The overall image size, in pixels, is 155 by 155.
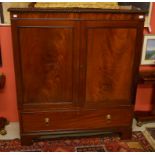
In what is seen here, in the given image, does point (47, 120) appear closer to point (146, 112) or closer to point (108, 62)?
point (108, 62)

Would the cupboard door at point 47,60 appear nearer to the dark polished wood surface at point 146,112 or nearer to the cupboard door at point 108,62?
the cupboard door at point 108,62

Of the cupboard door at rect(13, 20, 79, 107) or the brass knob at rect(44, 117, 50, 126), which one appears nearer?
the cupboard door at rect(13, 20, 79, 107)

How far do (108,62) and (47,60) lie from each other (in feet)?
1.93

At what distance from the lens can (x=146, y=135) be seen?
2.73 meters

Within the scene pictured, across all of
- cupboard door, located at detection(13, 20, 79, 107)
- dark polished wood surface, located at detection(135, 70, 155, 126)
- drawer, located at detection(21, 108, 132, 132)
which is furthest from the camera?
dark polished wood surface, located at detection(135, 70, 155, 126)

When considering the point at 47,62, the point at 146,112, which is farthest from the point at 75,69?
the point at 146,112

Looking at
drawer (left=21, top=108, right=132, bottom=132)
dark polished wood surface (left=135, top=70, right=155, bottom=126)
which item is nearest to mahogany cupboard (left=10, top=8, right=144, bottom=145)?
drawer (left=21, top=108, right=132, bottom=132)

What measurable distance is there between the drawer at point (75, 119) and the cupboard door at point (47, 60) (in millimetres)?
149

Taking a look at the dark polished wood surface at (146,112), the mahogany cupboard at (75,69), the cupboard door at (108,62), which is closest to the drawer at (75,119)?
the mahogany cupboard at (75,69)

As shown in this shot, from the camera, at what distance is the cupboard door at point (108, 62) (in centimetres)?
215

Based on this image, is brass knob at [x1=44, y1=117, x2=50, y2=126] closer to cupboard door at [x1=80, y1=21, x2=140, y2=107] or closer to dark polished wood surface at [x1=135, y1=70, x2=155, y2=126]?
cupboard door at [x1=80, y1=21, x2=140, y2=107]

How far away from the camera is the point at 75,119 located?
248cm

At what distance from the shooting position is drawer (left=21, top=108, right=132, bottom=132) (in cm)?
242

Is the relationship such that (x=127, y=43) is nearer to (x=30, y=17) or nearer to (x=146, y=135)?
(x=30, y=17)
